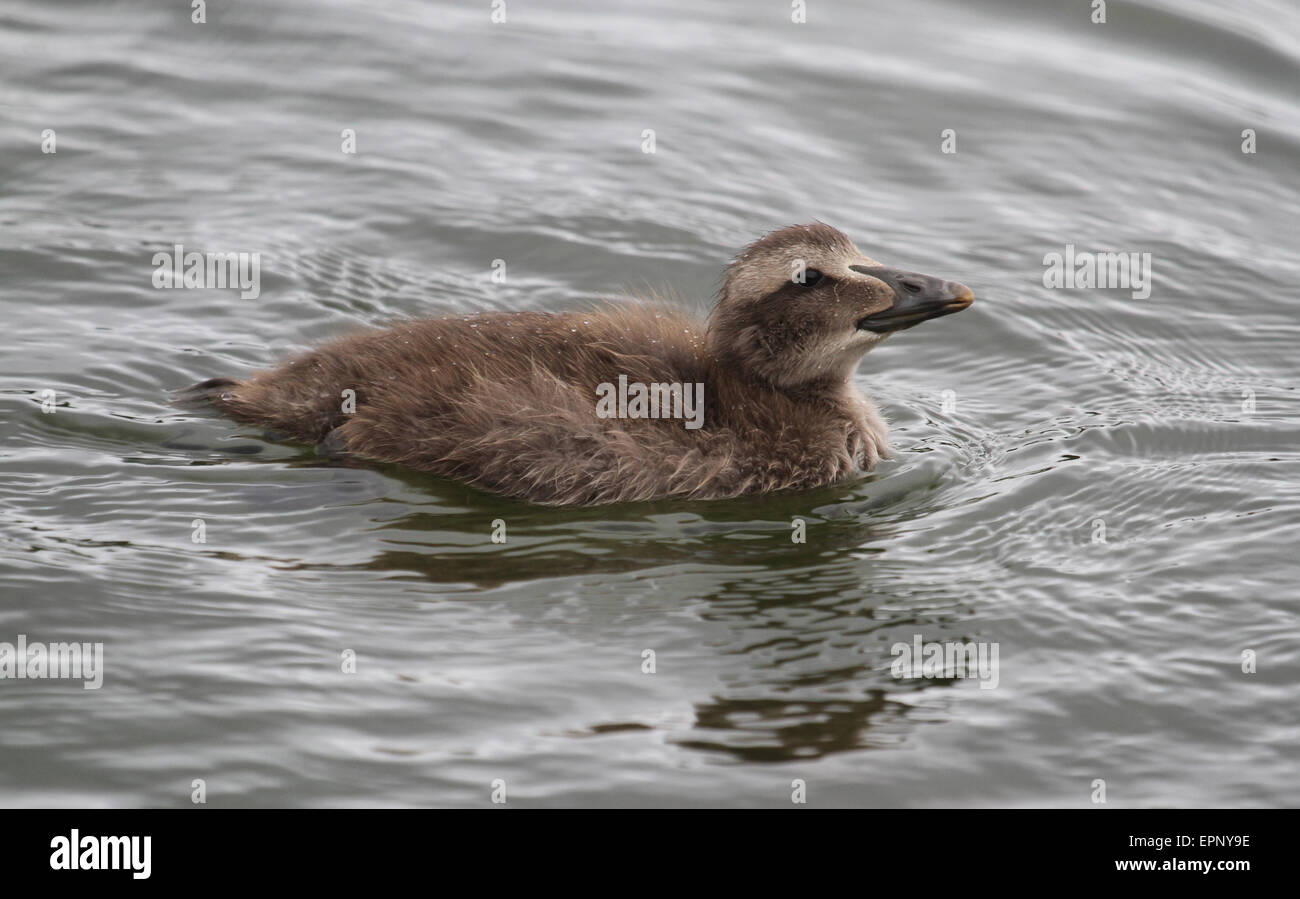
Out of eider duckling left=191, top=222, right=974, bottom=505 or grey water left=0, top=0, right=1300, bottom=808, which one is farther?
eider duckling left=191, top=222, right=974, bottom=505

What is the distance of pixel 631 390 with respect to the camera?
8.30m

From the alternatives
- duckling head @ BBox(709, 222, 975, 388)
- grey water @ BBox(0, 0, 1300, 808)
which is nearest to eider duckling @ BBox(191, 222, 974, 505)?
duckling head @ BBox(709, 222, 975, 388)

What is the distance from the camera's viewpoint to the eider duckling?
8.27 metres

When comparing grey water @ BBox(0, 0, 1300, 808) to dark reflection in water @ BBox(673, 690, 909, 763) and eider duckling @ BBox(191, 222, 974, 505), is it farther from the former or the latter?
eider duckling @ BBox(191, 222, 974, 505)

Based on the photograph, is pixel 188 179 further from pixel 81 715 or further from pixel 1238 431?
pixel 1238 431

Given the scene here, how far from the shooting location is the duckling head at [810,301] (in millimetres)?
8562

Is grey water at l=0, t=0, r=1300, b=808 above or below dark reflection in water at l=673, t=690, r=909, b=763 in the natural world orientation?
above

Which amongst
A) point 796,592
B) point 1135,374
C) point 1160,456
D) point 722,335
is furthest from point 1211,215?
point 796,592

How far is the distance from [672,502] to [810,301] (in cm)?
128

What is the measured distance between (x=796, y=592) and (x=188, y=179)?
679 cm

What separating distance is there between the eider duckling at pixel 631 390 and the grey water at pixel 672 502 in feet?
0.65

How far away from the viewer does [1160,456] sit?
9.24m

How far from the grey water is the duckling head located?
77cm

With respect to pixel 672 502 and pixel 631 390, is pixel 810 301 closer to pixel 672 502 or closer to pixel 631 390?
pixel 631 390
